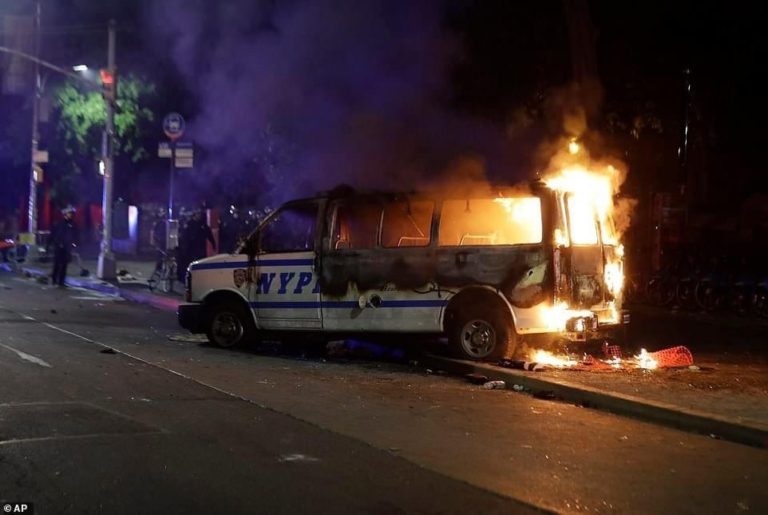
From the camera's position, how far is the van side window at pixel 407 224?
Result: 906cm

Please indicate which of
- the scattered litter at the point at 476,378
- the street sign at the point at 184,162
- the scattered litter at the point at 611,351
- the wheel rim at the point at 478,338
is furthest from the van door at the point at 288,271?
the street sign at the point at 184,162

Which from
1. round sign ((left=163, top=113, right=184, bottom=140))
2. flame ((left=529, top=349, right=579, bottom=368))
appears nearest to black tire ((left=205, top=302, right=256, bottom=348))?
flame ((left=529, top=349, right=579, bottom=368))

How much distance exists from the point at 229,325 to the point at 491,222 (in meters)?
3.60

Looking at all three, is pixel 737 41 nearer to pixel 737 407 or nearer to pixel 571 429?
pixel 737 407

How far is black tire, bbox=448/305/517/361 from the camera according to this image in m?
8.68

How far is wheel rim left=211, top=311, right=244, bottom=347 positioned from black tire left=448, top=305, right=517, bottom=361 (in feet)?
9.10

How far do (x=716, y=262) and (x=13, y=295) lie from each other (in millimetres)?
13224

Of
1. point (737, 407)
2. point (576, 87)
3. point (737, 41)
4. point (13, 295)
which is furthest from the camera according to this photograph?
point (13, 295)

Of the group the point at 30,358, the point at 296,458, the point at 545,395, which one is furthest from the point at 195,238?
the point at 296,458

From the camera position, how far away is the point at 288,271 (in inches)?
380

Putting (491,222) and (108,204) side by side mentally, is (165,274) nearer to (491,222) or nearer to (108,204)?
(108,204)

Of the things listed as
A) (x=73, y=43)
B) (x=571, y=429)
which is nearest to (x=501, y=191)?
(x=571, y=429)

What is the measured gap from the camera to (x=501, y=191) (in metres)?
8.59

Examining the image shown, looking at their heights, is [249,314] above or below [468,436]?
above
